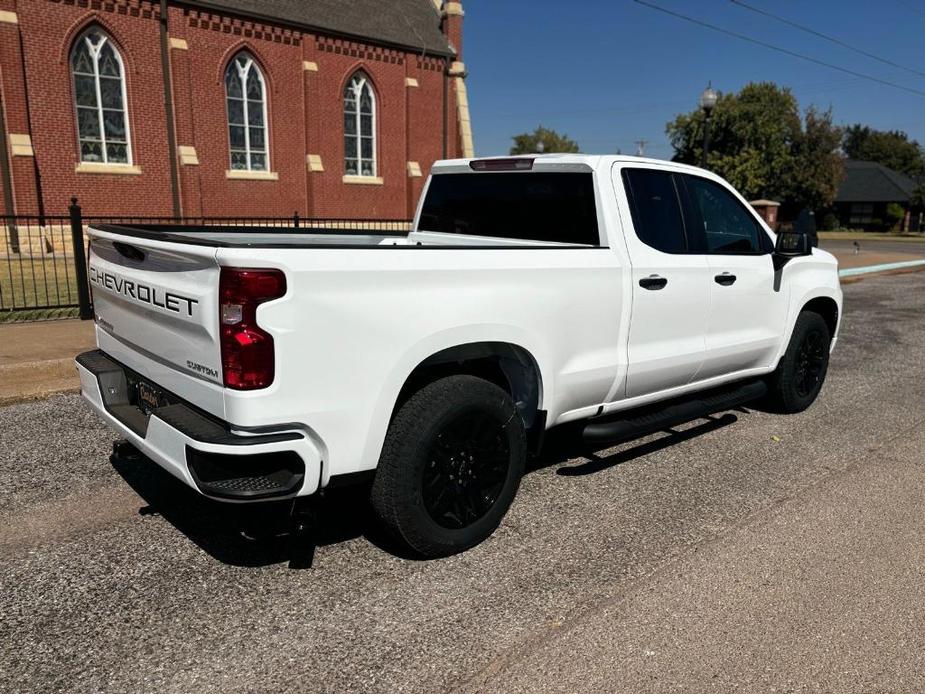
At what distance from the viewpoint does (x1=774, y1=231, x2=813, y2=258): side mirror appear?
5332mm

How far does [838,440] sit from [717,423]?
0.90 m

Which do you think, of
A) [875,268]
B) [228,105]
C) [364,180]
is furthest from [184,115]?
Answer: [875,268]

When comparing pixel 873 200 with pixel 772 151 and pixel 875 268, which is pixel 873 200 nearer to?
pixel 772 151

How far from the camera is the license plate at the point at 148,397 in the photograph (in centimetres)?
342

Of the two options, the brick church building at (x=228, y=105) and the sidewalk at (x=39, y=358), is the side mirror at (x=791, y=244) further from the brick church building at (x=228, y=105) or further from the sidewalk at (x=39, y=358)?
the brick church building at (x=228, y=105)

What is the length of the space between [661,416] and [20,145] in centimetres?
2027

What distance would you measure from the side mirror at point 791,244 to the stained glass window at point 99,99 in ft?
67.9

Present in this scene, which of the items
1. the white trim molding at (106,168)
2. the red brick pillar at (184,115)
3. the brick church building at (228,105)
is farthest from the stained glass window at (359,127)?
the white trim molding at (106,168)

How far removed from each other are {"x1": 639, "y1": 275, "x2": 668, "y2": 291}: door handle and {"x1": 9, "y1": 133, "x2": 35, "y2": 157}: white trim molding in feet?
65.6

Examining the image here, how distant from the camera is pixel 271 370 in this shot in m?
2.85

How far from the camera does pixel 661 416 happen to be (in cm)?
462

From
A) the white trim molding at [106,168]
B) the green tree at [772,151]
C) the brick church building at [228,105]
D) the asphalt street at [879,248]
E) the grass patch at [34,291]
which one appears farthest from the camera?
the green tree at [772,151]

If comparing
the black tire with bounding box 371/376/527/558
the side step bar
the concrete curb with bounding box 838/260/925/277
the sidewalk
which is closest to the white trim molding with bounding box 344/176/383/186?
the concrete curb with bounding box 838/260/925/277

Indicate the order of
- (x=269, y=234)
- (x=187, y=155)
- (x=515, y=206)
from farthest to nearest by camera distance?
(x=187, y=155) < (x=269, y=234) < (x=515, y=206)
